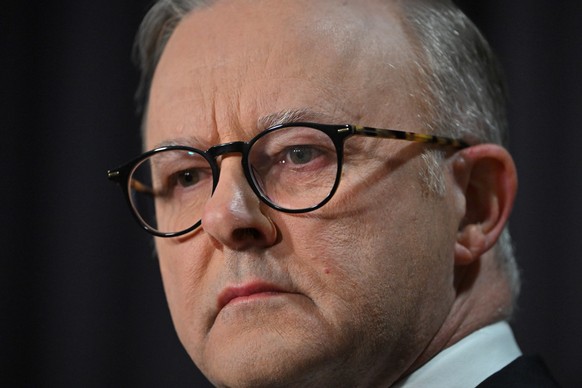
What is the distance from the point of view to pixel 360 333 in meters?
1.39

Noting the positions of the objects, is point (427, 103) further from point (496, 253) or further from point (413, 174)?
point (496, 253)

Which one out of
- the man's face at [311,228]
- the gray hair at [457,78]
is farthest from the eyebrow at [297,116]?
the gray hair at [457,78]

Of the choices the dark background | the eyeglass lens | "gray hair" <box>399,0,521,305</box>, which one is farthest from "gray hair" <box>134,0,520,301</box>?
the dark background

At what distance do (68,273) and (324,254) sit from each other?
158 cm

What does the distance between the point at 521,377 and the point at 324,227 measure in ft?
1.52

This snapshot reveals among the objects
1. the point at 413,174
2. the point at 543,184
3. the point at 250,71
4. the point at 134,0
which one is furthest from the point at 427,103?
the point at 134,0

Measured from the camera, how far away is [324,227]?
4.57 ft

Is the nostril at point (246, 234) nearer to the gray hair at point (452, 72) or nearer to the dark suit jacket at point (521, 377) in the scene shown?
the gray hair at point (452, 72)

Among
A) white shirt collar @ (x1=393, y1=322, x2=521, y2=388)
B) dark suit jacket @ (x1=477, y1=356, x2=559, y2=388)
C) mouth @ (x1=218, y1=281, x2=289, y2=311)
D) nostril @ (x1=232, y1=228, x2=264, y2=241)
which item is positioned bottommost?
dark suit jacket @ (x1=477, y1=356, x2=559, y2=388)

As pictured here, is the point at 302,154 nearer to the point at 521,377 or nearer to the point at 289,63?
the point at 289,63

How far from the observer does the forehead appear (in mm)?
1457

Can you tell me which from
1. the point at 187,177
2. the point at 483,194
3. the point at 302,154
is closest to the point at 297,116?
the point at 302,154

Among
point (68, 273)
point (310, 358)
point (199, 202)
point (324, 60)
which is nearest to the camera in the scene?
point (310, 358)

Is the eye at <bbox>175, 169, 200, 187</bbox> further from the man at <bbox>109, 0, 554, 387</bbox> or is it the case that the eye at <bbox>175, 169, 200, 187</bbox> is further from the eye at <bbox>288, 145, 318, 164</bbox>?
the eye at <bbox>288, 145, 318, 164</bbox>
